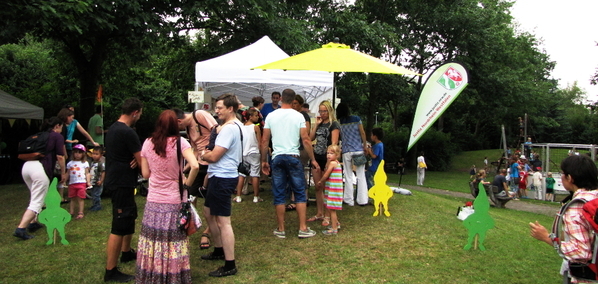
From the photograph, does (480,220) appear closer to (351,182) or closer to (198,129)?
(351,182)

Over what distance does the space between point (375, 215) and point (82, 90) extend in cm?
1080

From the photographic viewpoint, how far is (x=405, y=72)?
21.7 ft

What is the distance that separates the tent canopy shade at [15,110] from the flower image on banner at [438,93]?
977cm

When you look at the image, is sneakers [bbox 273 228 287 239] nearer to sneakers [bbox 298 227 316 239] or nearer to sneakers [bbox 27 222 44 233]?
sneakers [bbox 298 227 316 239]

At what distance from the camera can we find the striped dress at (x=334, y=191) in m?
5.88

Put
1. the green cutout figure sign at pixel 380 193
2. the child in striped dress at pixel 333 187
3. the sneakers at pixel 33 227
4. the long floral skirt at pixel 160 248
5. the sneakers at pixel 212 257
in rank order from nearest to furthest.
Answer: the long floral skirt at pixel 160 248, the sneakers at pixel 212 257, the child in striped dress at pixel 333 187, the sneakers at pixel 33 227, the green cutout figure sign at pixel 380 193

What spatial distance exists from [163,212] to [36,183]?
295 centimetres

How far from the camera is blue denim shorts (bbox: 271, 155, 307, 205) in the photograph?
5418 millimetres

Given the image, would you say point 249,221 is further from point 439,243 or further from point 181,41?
point 181,41

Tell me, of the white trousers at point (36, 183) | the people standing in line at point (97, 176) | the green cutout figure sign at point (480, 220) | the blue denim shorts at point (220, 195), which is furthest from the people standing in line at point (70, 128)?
the green cutout figure sign at point (480, 220)

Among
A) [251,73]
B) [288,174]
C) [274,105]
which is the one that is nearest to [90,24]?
[251,73]

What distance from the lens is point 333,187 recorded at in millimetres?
5945

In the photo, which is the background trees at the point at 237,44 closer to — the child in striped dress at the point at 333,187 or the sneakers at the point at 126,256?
the sneakers at the point at 126,256

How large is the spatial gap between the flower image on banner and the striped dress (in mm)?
1643
